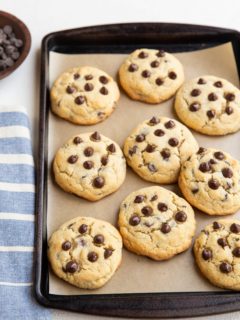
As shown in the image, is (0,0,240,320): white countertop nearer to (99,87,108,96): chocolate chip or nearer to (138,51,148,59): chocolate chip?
(138,51,148,59): chocolate chip

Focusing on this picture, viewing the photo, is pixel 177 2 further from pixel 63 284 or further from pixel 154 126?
pixel 63 284

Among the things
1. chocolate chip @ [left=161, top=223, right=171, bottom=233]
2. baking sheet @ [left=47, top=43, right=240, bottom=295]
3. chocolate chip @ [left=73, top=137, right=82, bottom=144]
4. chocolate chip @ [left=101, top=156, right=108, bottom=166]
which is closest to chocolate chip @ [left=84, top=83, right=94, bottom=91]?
baking sheet @ [left=47, top=43, right=240, bottom=295]

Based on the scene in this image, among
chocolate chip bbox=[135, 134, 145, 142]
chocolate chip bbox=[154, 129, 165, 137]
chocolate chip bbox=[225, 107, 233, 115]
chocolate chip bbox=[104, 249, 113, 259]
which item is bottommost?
chocolate chip bbox=[104, 249, 113, 259]

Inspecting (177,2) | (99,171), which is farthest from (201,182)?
Answer: (177,2)

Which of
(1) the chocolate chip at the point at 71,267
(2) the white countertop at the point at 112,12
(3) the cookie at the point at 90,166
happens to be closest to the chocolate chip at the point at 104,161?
(3) the cookie at the point at 90,166

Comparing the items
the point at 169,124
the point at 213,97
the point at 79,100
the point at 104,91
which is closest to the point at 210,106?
the point at 213,97

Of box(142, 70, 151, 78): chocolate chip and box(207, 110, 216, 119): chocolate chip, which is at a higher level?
box(142, 70, 151, 78): chocolate chip

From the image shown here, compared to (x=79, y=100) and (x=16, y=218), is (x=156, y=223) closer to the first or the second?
(x=16, y=218)
